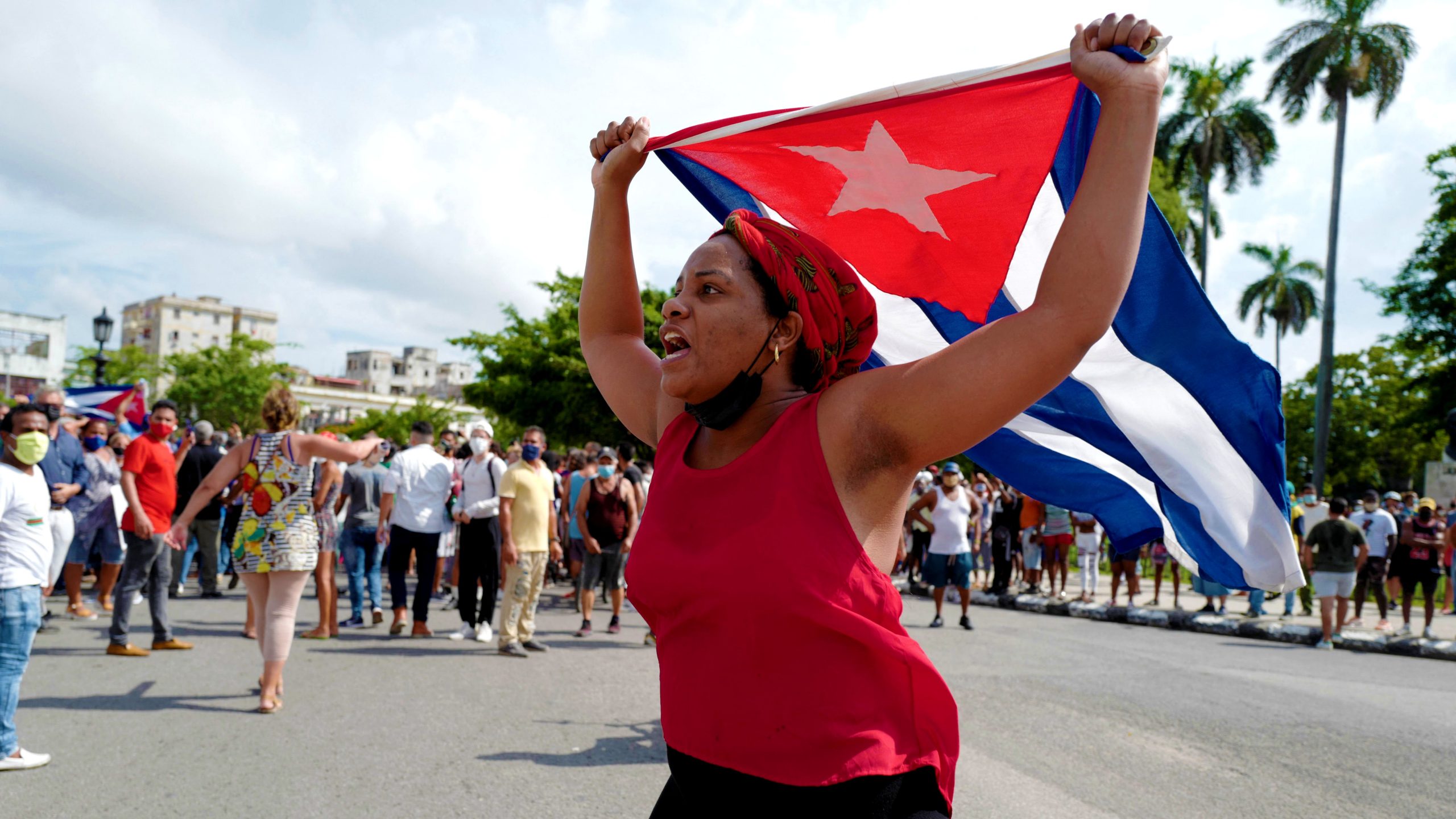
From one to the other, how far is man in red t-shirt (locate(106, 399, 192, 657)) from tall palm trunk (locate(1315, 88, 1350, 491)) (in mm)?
28136

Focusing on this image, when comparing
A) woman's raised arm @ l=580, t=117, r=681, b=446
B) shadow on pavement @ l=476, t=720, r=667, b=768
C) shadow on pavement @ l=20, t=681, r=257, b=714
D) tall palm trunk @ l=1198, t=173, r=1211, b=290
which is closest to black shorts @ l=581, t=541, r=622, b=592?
shadow on pavement @ l=20, t=681, r=257, b=714

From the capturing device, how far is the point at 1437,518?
1339 centimetres

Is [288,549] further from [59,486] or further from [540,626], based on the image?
[540,626]

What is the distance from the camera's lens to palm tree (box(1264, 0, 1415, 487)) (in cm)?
2708

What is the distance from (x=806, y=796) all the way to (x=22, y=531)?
5.22 metres

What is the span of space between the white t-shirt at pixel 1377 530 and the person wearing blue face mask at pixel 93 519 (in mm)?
16062

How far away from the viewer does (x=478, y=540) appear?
10000 mm

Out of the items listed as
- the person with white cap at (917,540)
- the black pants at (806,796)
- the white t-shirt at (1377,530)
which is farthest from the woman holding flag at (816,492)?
the white t-shirt at (1377,530)

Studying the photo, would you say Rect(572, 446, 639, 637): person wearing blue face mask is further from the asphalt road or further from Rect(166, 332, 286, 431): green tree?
Rect(166, 332, 286, 431): green tree

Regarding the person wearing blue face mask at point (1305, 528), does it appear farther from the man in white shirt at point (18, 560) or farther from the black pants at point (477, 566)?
the man in white shirt at point (18, 560)

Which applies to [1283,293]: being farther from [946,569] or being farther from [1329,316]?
[946,569]

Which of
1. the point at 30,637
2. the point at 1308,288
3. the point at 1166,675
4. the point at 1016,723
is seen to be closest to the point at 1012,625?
the point at 1166,675

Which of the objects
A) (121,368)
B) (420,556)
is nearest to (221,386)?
(121,368)

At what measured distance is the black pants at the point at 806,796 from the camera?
1.49 m
